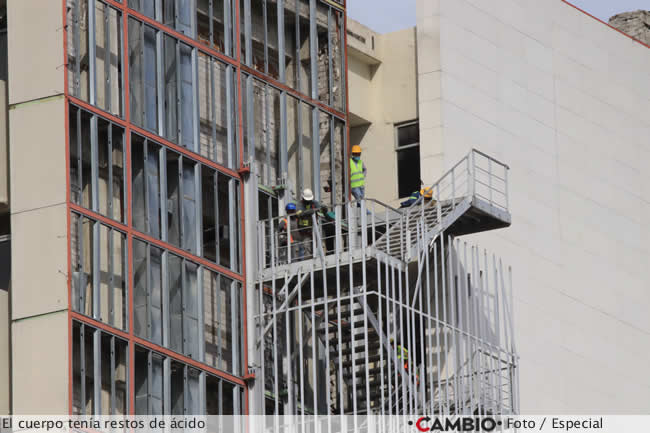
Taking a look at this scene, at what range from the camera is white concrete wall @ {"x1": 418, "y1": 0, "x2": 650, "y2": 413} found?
6191cm

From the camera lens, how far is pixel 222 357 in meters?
53.5

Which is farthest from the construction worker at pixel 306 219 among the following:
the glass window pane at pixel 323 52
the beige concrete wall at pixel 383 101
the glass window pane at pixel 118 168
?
the beige concrete wall at pixel 383 101

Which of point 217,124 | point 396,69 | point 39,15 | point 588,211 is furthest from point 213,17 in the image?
point 588,211

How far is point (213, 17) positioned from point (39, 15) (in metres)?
6.60

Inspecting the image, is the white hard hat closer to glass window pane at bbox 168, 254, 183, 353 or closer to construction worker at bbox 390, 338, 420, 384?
construction worker at bbox 390, 338, 420, 384

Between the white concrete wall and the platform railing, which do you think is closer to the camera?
the platform railing

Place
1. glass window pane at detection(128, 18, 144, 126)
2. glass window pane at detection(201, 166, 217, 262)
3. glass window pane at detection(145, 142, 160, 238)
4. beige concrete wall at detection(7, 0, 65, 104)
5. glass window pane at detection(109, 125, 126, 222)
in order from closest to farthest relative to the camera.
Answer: beige concrete wall at detection(7, 0, 65, 104)
glass window pane at detection(109, 125, 126, 222)
glass window pane at detection(145, 142, 160, 238)
glass window pane at detection(128, 18, 144, 126)
glass window pane at detection(201, 166, 217, 262)

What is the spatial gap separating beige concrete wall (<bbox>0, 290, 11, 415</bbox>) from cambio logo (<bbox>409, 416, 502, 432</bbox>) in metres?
10.7

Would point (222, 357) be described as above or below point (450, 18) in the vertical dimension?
below

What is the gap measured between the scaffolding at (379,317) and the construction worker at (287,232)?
0.14 feet

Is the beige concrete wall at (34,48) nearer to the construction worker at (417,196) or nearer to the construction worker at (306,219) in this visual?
the construction worker at (306,219)

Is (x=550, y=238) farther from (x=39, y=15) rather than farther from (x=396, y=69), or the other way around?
(x=39, y=15)

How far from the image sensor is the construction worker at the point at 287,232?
2176 inches

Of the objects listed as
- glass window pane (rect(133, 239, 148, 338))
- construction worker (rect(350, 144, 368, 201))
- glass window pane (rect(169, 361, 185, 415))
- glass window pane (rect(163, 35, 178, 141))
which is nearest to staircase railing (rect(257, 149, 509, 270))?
construction worker (rect(350, 144, 368, 201))
